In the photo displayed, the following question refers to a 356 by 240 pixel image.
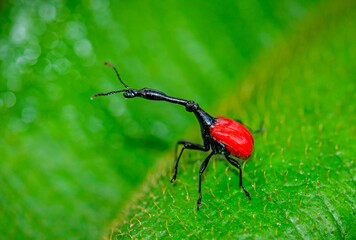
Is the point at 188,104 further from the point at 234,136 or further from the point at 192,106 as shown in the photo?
the point at 234,136

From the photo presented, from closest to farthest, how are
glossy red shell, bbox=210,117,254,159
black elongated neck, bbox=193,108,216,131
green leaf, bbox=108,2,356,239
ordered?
green leaf, bbox=108,2,356,239 < glossy red shell, bbox=210,117,254,159 < black elongated neck, bbox=193,108,216,131

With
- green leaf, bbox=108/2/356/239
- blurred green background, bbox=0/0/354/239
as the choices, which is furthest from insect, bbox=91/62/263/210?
blurred green background, bbox=0/0/354/239

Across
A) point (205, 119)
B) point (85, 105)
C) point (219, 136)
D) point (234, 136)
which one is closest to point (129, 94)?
point (85, 105)

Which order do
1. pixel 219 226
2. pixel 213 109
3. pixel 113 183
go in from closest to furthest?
pixel 219 226 → pixel 113 183 → pixel 213 109

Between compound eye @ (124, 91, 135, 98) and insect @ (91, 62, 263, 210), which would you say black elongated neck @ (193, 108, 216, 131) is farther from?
compound eye @ (124, 91, 135, 98)

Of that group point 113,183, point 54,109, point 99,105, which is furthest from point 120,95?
point 113,183

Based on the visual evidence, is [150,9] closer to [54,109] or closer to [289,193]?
[54,109]

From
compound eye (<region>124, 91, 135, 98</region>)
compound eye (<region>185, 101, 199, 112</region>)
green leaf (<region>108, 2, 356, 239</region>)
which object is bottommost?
green leaf (<region>108, 2, 356, 239</region>)

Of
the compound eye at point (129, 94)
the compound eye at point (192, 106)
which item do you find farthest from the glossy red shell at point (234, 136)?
the compound eye at point (129, 94)
